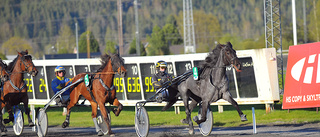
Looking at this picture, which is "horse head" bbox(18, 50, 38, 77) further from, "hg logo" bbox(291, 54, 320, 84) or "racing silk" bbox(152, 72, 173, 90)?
"hg logo" bbox(291, 54, 320, 84)

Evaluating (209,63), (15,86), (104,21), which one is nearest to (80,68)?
(15,86)

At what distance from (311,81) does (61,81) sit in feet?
20.8

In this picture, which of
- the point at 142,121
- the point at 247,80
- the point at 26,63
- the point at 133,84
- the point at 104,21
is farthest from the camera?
the point at 104,21

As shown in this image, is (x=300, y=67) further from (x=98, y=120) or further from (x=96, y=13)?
(x=96, y=13)

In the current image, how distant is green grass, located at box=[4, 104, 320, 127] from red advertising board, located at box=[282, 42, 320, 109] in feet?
6.15

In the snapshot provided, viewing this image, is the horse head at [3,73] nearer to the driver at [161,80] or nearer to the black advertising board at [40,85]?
the driver at [161,80]

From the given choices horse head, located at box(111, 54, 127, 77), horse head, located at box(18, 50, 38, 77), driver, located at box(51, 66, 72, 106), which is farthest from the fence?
horse head, located at box(111, 54, 127, 77)

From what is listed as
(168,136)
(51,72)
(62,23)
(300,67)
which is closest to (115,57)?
(168,136)

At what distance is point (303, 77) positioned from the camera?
43.3 feet

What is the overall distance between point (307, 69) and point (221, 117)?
537cm

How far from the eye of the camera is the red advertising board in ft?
41.9

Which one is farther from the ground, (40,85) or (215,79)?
(215,79)

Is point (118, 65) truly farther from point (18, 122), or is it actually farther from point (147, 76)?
point (147, 76)

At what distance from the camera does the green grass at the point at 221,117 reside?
16014mm
